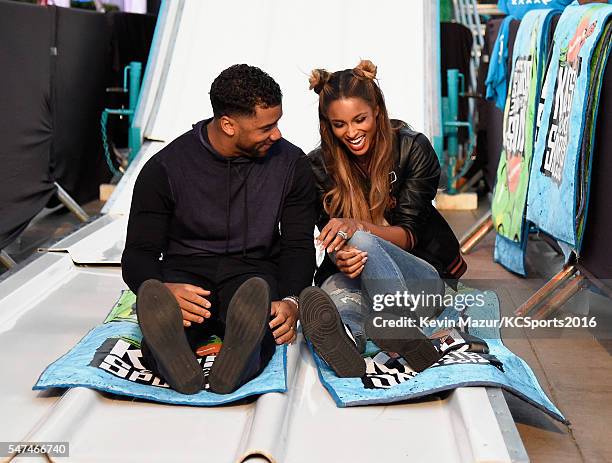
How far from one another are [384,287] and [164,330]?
34.8 inches

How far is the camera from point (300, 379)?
3.29m

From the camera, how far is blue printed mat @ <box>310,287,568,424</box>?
9.92 ft

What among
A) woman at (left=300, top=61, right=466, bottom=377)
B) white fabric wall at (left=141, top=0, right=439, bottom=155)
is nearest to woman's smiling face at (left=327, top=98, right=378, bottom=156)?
woman at (left=300, top=61, right=466, bottom=377)

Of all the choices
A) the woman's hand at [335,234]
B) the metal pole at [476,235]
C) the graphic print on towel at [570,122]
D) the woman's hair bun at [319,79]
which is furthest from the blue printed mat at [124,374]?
the metal pole at [476,235]

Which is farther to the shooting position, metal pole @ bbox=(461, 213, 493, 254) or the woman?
metal pole @ bbox=(461, 213, 493, 254)

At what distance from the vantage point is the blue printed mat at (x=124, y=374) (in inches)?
118

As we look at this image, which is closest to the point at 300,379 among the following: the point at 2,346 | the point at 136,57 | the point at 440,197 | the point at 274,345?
the point at 274,345

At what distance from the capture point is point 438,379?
308 centimetres

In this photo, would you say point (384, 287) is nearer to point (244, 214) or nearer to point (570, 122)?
point (244, 214)

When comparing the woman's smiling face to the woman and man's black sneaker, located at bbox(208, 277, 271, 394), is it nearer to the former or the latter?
the woman

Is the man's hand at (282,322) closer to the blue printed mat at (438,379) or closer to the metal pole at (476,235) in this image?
the blue printed mat at (438,379)

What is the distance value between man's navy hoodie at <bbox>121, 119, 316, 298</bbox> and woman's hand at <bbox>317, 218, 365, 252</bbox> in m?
0.07

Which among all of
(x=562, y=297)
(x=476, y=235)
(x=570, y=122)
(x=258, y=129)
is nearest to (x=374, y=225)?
(x=258, y=129)

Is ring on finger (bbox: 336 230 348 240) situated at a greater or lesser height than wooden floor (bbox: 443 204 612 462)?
greater
